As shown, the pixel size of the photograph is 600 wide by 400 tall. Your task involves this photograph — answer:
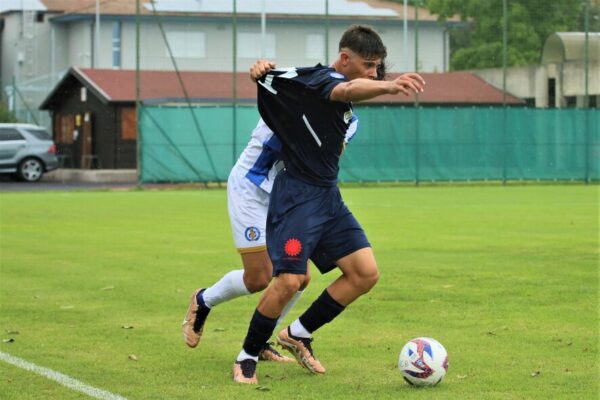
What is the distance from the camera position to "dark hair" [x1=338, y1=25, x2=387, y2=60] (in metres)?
7.17

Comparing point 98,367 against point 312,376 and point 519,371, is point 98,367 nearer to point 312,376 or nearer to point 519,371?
point 312,376

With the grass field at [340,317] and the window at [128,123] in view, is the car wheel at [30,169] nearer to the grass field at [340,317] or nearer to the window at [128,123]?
the window at [128,123]

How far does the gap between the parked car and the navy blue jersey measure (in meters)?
32.2

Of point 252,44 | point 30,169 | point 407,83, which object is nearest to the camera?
point 407,83

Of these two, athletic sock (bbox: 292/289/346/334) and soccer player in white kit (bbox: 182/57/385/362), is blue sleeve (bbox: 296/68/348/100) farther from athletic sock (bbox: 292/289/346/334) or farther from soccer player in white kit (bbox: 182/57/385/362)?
athletic sock (bbox: 292/289/346/334)

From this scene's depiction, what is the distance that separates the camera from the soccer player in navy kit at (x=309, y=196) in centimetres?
723

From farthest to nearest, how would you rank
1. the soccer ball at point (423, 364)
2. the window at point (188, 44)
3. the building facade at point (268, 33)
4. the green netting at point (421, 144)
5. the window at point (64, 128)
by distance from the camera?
the window at point (64, 128)
the window at point (188, 44)
the building facade at point (268, 33)
the green netting at point (421, 144)
the soccer ball at point (423, 364)

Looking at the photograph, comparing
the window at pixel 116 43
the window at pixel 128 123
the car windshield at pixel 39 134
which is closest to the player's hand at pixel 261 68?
the car windshield at pixel 39 134

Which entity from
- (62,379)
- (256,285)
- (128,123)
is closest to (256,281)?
(256,285)

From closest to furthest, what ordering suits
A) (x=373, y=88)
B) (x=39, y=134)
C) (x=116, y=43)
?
(x=373, y=88) → (x=39, y=134) → (x=116, y=43)

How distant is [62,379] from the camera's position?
7316 millimetres

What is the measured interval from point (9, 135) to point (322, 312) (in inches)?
1273

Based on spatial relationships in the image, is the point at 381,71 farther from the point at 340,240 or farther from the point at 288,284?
the point at 288,284

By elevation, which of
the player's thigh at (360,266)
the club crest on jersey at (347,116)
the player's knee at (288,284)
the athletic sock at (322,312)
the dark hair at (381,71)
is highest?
the dark hair at (381,71)
